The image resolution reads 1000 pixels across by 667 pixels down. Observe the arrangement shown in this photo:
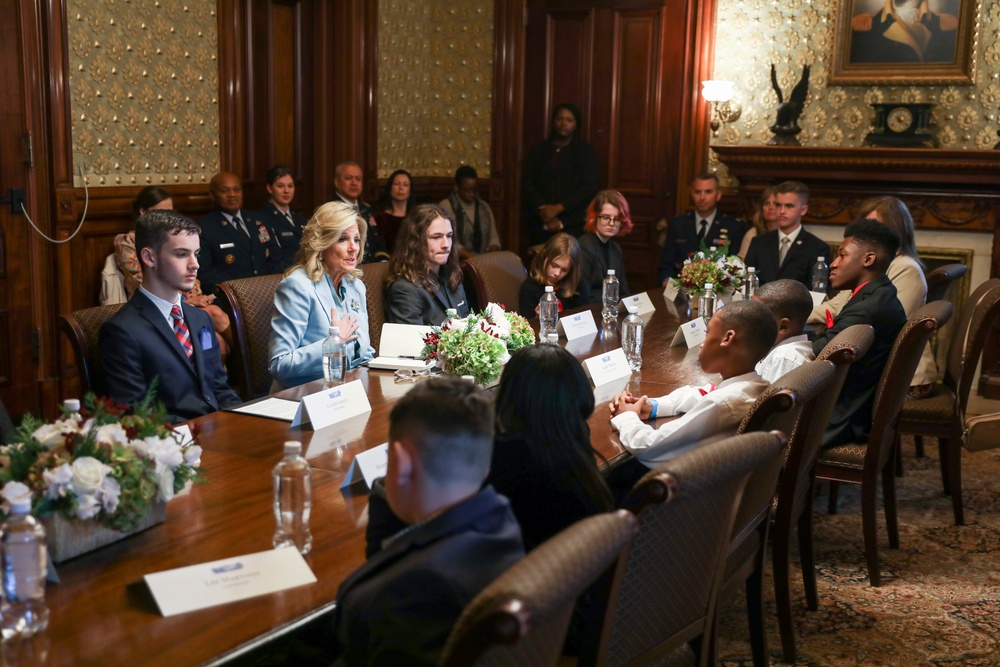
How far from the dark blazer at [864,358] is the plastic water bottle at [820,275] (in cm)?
161

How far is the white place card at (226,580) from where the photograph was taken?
5.63 feet

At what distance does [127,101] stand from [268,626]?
196 inches

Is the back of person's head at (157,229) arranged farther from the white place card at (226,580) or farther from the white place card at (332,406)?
the white place card at (226,580)

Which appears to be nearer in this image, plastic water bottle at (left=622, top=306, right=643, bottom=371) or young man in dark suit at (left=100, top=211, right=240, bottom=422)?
young man in dark suit at (left=100, top=211, right=240, bottom=422)

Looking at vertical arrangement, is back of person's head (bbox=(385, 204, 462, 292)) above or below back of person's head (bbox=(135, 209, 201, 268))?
below

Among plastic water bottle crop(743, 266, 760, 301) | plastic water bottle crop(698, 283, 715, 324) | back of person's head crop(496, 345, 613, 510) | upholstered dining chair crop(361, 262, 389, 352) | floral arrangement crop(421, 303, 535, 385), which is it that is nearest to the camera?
back of person's head crop(496, 345, 613, 510)

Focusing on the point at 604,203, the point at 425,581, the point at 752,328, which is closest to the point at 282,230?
the point at 604,203

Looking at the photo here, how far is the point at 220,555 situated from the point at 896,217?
4.00 metres

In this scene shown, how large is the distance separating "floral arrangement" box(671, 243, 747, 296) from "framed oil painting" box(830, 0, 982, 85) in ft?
10.3

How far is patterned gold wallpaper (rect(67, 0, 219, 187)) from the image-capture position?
567 centimetres

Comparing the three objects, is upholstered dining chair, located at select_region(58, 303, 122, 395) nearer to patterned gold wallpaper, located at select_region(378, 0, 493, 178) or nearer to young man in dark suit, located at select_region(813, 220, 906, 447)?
young man in dark suit, located at select_region(813, 220, 906, 447)

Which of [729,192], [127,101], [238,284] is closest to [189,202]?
[127,101]

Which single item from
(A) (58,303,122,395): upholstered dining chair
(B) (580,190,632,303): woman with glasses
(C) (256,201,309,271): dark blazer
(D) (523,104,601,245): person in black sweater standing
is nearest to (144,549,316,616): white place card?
(A) (58,303,122,395): upholstered dining chair

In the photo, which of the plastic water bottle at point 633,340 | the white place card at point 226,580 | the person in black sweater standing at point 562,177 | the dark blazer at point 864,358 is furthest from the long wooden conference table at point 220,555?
the person in black sweater standing at point 562,177
